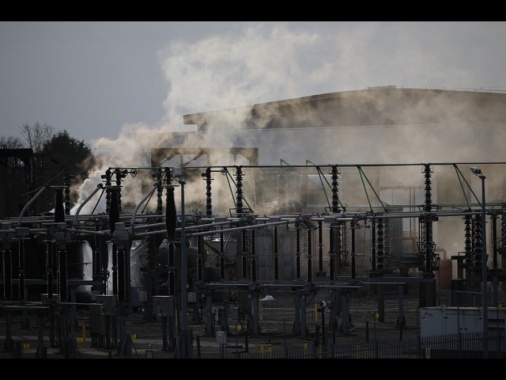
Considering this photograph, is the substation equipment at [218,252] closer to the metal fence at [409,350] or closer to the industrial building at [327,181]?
the industrial building at [327,181]

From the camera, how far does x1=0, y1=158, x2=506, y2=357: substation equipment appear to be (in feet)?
169

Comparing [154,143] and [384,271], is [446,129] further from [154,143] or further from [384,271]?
[384,271]

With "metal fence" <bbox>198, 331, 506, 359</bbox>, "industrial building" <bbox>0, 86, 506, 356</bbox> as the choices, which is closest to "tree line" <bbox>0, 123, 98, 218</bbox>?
"industrial building" <bbox>0, 86, 506, 356</bbox>

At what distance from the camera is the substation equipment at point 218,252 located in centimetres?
5144

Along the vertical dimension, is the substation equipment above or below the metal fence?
above

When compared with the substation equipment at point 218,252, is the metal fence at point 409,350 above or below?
below

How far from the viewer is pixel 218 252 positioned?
7419cm

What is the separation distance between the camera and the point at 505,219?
240 ft

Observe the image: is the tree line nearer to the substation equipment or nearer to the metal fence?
the substation equipment

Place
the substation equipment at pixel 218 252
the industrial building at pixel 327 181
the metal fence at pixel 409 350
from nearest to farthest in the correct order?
the metal fence at pixel 409 350, the substation equipment at pixel 218 252, the industrial building at pixel 327 181

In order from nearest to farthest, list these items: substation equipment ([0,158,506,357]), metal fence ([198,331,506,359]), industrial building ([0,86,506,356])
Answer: metal fence ([198,331,506,359]) < substation equipment ([0,158,506,357]) < industrial building ([0,86,506,356])

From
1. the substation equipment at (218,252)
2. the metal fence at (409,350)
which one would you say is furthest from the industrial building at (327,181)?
the metal fence at (409,350)

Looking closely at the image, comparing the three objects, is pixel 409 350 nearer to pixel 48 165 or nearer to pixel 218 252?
pixel 218 252

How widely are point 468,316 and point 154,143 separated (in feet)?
166
